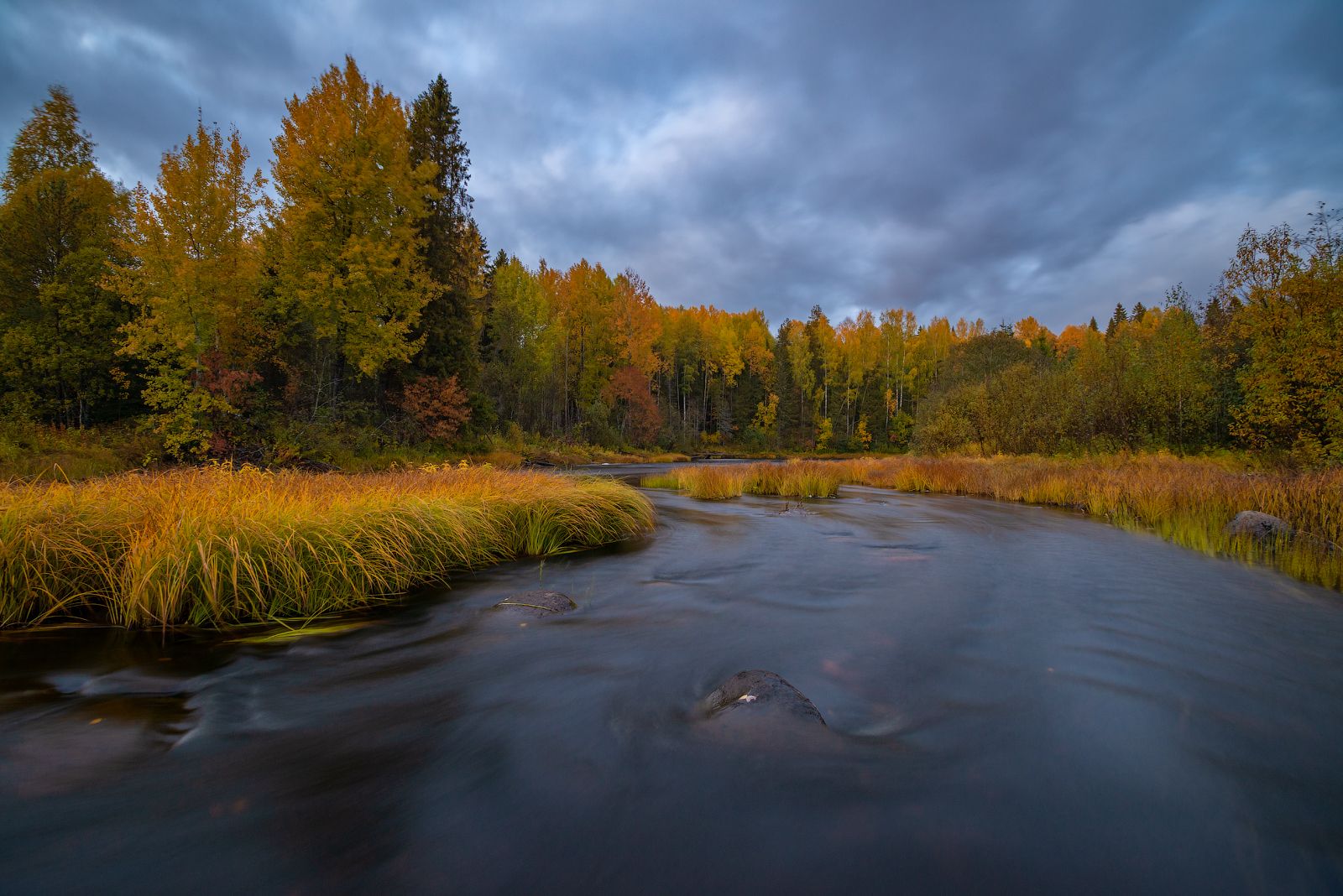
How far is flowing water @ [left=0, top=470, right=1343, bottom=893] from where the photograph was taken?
7.13 feet

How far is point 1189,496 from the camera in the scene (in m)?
11.1

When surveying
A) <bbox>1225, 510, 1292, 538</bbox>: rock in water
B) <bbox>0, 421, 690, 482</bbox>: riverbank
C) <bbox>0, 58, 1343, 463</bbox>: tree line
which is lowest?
<bbox>1225, 510, 1292, 538</bbox>: rock in water

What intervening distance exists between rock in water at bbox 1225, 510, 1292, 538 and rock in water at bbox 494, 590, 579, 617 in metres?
11.1

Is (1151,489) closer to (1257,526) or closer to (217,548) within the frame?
(1257,526)

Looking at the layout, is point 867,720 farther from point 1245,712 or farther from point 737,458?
point 737,458

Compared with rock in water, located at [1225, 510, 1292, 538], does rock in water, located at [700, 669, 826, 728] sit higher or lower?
lower

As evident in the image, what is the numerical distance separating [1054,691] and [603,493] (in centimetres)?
809

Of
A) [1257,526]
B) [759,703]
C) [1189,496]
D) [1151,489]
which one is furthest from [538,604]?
[1151,489]

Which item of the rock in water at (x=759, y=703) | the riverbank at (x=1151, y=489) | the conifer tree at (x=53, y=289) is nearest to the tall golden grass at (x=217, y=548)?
the rock in water at (x=759, y=703)

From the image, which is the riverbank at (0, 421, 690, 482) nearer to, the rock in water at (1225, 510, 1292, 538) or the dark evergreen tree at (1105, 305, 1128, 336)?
the rock in water at (1225, 510, 1292, 538)

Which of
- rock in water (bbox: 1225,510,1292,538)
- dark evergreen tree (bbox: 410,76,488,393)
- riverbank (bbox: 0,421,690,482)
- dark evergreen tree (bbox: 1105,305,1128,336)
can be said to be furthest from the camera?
dark evergreen tree (bbox: 1105,305,1128,336)

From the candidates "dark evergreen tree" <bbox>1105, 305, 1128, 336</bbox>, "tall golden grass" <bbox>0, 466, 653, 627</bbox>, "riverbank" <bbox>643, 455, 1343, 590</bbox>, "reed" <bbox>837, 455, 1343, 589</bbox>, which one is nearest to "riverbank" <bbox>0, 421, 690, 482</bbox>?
"tall golden grass" <bbox>0, 466, 653, 627</bbox>

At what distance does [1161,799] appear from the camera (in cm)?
267

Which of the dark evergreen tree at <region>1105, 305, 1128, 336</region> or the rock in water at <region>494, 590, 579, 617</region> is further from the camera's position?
the dark evergreen tree at <region>1105, 305, 1128, 336</region>
